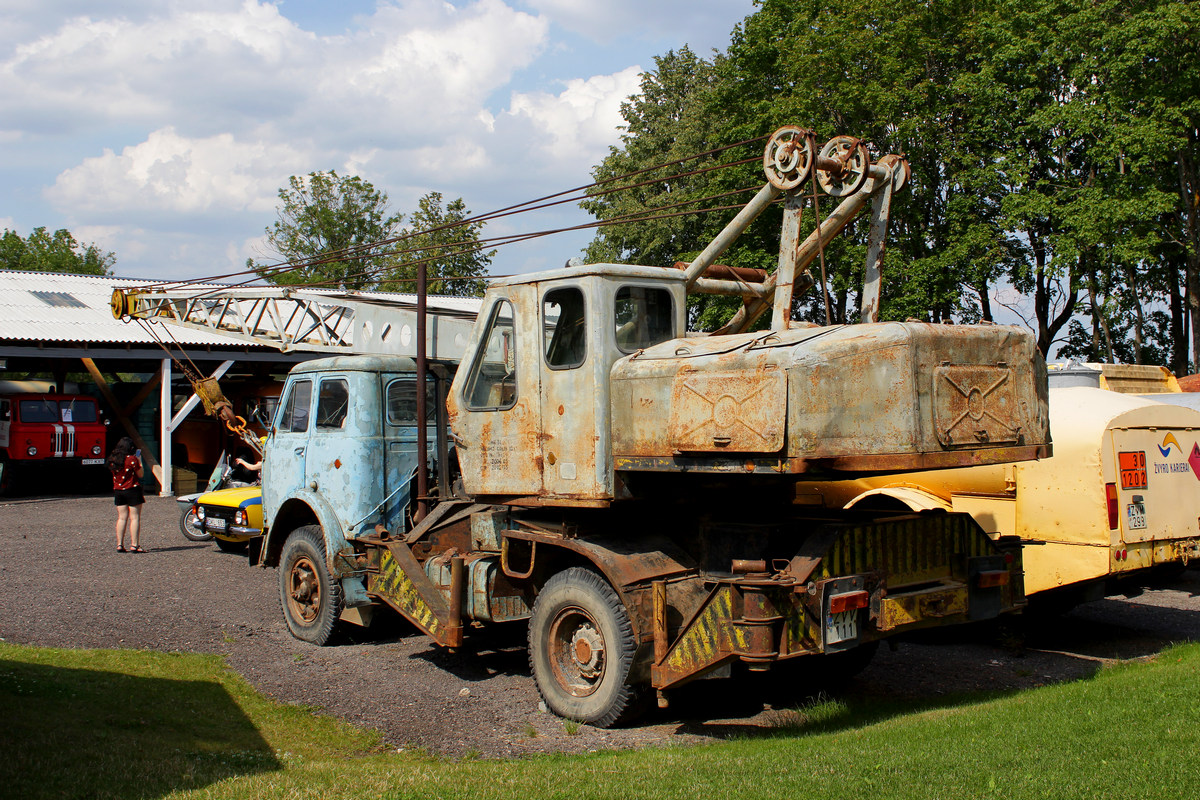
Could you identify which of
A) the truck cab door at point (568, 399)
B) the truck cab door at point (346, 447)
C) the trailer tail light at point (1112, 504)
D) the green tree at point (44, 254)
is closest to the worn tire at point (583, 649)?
the truck cab door at point (568, 399)

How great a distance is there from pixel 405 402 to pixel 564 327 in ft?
9.24

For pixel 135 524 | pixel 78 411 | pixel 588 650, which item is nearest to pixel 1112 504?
pixel 588 650

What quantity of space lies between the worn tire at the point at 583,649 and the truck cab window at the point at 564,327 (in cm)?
139

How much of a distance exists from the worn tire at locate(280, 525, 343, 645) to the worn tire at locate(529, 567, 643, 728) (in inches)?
103

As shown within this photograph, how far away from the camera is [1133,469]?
7906 mm

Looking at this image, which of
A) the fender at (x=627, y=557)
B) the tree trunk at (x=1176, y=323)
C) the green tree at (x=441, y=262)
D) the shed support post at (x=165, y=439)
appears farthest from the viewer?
the green tree at (x=441, y=262)

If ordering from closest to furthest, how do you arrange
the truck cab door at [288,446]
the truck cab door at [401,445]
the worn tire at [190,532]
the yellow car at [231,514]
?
the truck cab door at [401,445] < the truck cab door at [288,446] < the yellow car at [231,514] < the worn tire at [190,532]

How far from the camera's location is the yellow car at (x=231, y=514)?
1318cm

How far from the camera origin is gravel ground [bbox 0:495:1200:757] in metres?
6.49

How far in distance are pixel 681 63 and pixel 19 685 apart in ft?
135

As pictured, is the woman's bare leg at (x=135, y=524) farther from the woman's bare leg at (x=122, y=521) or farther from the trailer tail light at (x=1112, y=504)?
the trailer tail light at (x=1112, y=504)

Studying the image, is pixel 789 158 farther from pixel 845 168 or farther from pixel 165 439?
pixel 165 439

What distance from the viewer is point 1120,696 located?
20.0 feet

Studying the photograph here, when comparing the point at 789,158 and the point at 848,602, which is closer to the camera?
the point at 848,602
